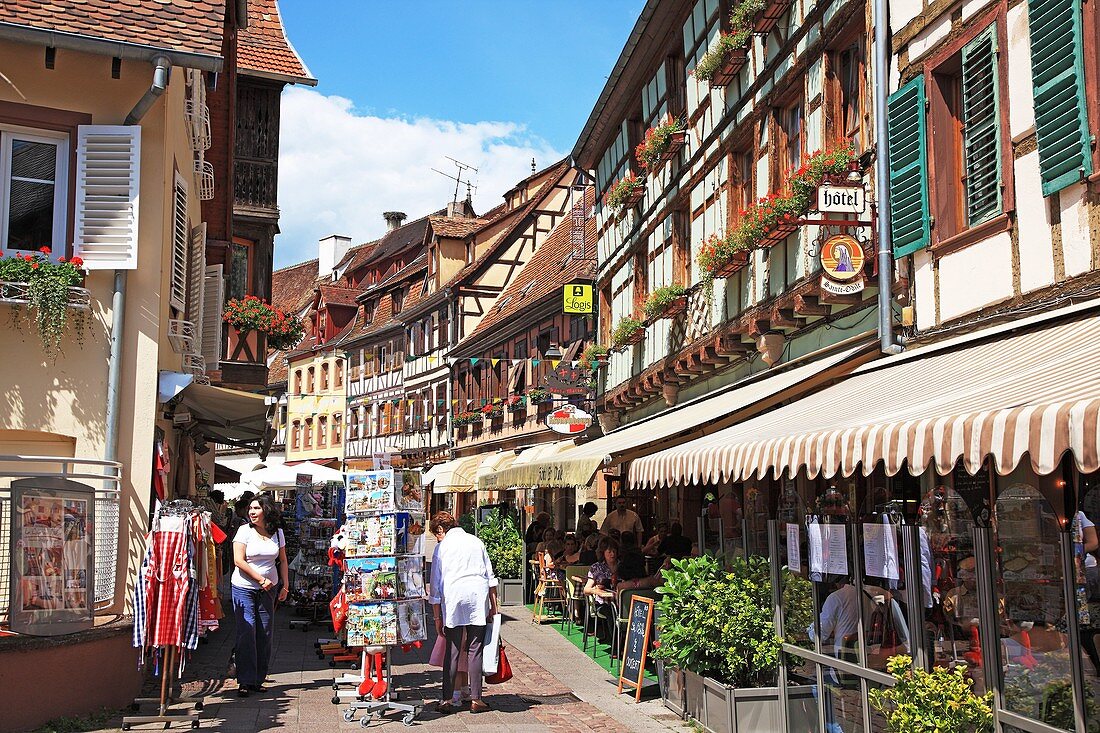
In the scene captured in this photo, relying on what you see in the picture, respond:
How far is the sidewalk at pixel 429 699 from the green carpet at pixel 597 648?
0.17 m

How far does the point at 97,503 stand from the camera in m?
9.52

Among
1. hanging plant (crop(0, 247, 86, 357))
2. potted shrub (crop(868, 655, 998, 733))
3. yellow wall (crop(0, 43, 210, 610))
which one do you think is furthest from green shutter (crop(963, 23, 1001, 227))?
hanging plant (crop(0, 247, 86, 357))

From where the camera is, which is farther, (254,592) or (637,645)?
(637,645)

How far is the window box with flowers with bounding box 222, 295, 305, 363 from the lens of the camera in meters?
19.0

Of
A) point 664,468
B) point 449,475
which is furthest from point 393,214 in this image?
point 664,468

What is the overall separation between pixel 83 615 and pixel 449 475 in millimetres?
21656

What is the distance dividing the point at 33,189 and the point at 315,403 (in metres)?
51.2

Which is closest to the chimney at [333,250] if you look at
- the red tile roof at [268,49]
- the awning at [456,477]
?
the awning at [456,477]

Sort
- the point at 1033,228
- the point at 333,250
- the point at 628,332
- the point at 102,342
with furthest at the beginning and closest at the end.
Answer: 1. the point at 333,250
2. the point at 628,332
3. the point at 102,342
4. the point at 1033,228

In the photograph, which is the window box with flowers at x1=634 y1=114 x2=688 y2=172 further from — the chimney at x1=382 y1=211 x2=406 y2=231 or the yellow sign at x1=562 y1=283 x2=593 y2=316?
the chimney at x1=382 y1=211 x2=406 y2=231

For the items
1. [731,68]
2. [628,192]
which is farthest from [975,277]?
[628,192]

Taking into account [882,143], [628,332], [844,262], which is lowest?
[844,262]

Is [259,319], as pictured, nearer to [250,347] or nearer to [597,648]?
[250,347]

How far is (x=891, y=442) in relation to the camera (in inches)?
233
